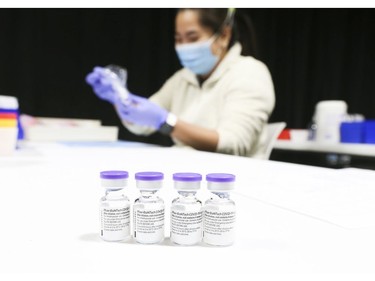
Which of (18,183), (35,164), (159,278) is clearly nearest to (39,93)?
(35,164)

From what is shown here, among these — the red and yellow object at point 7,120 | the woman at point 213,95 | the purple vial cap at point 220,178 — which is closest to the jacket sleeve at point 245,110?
the woman at point 213,95

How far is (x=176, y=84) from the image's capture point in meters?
1.88

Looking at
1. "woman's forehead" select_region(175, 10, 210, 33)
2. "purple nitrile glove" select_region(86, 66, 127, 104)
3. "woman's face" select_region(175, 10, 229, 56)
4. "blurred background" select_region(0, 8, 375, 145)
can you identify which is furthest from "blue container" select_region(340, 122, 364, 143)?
"purple nitrile glove" select_region(86, 66, 127, 104)

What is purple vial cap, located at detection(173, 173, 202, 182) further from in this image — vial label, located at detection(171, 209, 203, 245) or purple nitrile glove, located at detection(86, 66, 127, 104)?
purple nitrile glove, located at detection(86, 66, 127, 104)

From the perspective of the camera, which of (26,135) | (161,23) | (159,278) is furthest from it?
(161,23)

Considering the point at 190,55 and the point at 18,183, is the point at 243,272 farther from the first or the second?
the point at 190,55

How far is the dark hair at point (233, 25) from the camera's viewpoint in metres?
1.52

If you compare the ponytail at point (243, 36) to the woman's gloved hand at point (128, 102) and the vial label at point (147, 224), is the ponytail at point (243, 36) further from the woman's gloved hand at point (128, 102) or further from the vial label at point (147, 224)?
the vial label at point (147, 224)

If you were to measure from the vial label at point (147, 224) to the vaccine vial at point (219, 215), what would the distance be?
0.14 ft

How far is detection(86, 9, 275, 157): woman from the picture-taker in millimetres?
1388

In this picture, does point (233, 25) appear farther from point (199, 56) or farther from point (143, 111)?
point (143, 111)

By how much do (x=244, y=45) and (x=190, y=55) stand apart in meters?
0.26

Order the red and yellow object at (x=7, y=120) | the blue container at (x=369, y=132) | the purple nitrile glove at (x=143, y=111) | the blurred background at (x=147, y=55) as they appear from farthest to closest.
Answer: the blurred background at (x=147, y=55)
the blue container at (x=369, y=132)
the purple nitrile glove at (x=143, y=111)
the red and yellow object at (x=7, y=120)

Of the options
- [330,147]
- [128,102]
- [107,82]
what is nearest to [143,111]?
[128,102]
